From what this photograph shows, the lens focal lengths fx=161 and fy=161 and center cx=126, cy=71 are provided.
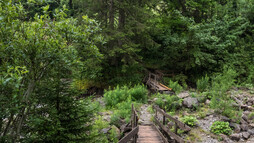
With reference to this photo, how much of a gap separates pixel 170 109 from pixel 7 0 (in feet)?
28.9

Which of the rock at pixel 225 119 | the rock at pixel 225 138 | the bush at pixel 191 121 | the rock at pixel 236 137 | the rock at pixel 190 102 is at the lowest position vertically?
the rock at pixel 225 138

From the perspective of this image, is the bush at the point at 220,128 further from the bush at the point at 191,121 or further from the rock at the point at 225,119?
the bush at the point at 191,121

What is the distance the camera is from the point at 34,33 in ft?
9.55

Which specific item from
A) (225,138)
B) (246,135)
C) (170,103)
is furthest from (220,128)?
(170,103)

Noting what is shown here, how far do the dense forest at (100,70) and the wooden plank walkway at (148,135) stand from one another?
40.7 inches

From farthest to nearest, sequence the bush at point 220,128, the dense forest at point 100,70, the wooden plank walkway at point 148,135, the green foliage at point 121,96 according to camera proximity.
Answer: the green foliage at point 121,96, the bush at point 220,128, the wooden plank walkway at point 148,135, the dense forest at point 100,70

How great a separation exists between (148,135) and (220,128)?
3.17 metres

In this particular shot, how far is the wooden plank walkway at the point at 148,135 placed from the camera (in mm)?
6035

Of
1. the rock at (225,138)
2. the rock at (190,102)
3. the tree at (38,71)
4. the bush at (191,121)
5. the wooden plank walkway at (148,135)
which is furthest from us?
the rock at (190,102)

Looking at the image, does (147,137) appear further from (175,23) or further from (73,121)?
(175,23)

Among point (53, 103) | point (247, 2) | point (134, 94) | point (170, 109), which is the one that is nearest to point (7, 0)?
point (53, 103)

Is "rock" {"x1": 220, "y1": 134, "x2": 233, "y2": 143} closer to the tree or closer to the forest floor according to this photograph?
the forest floor

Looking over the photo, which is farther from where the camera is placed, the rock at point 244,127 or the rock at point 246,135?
the rock at point 244,127

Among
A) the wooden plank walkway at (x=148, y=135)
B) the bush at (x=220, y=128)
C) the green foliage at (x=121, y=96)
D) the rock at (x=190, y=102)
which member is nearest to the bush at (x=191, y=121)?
the bush at (x=220, y=128)
